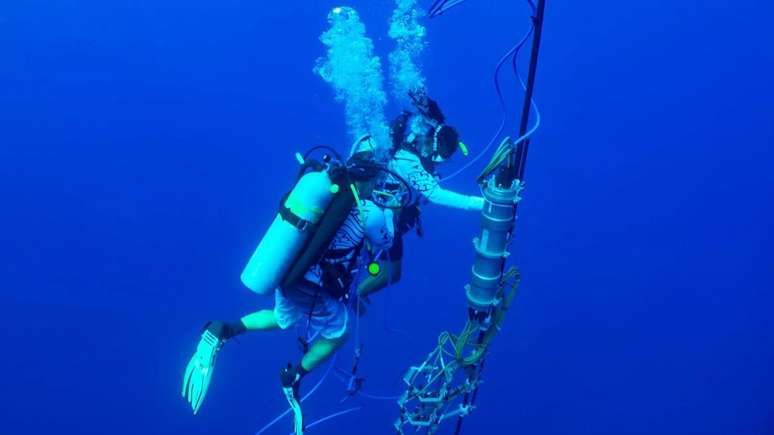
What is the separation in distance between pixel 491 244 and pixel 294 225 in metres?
1.14

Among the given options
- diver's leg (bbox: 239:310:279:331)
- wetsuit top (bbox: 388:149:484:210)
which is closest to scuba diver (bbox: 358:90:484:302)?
wetsuit top (bbox: 388:149:484:210)

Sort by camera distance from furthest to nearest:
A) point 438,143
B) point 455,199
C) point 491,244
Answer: point 438,143
point 455,199
point 491,244

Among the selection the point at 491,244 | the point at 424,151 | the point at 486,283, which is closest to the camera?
the point at 491,244

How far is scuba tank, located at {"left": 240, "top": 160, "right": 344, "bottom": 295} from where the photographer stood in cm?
301

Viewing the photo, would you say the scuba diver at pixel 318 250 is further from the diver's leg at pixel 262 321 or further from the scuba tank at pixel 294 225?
the diver's leg at pixel 262 321

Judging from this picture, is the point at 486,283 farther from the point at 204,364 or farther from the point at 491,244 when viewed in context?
the point at 204,364

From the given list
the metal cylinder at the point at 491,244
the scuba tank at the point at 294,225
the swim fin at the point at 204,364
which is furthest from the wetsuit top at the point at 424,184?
the swim fin at the point at 204,364

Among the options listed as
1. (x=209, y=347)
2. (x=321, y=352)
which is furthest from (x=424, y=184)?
(x=209, y=347)

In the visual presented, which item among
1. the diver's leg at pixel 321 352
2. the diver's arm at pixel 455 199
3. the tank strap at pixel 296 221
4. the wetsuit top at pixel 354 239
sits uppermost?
the diver's arm at pixel 455 199

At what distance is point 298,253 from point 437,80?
57.8 ft

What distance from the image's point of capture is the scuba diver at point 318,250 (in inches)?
119

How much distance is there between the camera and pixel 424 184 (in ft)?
13.1

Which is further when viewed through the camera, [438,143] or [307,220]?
[438,143]

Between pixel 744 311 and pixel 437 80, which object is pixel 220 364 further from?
pixel 744 311
